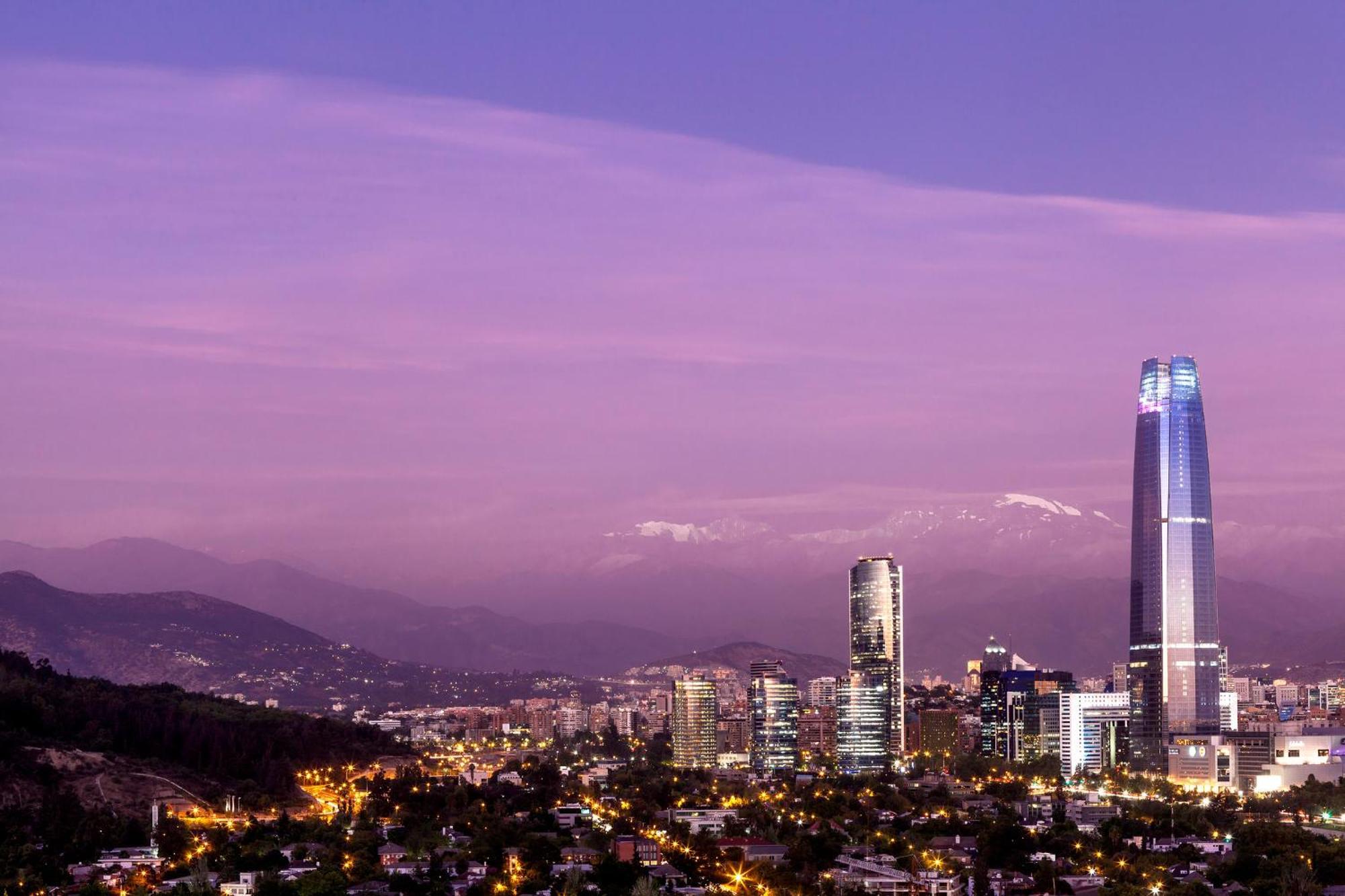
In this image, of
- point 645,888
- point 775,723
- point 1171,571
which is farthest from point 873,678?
point 645,888

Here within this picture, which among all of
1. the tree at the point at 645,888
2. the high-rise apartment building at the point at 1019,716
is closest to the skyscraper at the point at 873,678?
the high-rise apartment building at the point at 1019,716

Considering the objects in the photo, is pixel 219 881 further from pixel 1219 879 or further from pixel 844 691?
pixel 844 691

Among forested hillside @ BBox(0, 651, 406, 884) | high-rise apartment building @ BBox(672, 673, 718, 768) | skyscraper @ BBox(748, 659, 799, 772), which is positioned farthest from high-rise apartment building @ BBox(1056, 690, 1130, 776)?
forested hillside @ BBox(0, 651, 406, 884)

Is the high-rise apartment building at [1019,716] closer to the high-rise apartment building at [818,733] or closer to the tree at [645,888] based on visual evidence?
the high-rise apartment building at [818,733]

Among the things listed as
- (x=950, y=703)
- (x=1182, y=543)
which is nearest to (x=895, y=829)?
(x=1182, y=543)

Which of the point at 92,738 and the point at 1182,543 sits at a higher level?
the point at 1182,543

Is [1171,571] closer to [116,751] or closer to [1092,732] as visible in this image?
[1092,732]
